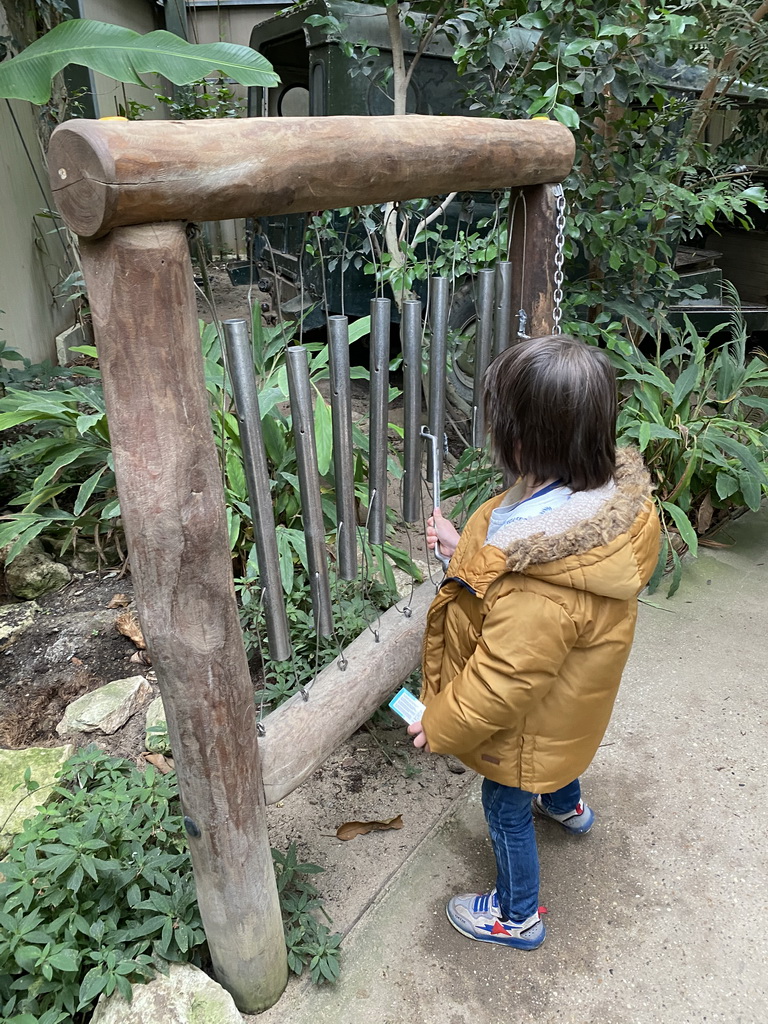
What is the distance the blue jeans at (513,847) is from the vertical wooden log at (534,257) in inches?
47.0

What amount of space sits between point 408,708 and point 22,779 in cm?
125

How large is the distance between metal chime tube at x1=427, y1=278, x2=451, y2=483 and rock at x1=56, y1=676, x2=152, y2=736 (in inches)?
56.8

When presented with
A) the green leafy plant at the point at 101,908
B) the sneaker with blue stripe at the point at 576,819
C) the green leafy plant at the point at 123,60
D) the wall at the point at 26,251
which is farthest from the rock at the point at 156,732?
the wall at the point at 26,251

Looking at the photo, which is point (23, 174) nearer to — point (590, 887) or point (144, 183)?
point (144, 183)

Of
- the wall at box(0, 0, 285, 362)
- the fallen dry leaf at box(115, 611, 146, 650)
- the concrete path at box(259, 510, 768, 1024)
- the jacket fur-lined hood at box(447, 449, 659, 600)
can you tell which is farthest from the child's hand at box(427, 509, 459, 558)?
the wall at box(0, 0, 285, 362)

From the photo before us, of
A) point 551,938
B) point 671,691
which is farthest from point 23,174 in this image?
point 551,938

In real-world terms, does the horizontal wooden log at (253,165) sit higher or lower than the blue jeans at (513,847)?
higher

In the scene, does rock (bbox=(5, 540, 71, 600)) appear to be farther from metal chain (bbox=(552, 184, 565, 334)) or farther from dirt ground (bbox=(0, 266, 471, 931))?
metal chain (bbox=(552, 184, 565, 334))

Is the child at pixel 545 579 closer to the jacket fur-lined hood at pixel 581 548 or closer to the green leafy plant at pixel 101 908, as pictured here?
the jacket fur-lined hood at pixel 581 548

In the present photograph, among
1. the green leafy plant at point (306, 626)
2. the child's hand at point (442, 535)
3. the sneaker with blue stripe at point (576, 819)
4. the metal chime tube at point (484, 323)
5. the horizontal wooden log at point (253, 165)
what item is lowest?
the sneaker with blue stripe at point (576, 819)

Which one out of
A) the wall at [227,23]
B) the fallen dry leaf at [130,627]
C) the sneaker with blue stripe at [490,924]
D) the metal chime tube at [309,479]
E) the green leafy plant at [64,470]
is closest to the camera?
the metal chime tube at [309,479]

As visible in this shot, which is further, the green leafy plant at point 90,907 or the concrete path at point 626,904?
the concrete path at point 626,904

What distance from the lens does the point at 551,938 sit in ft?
6.09

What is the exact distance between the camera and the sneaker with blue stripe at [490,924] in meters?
1.80
